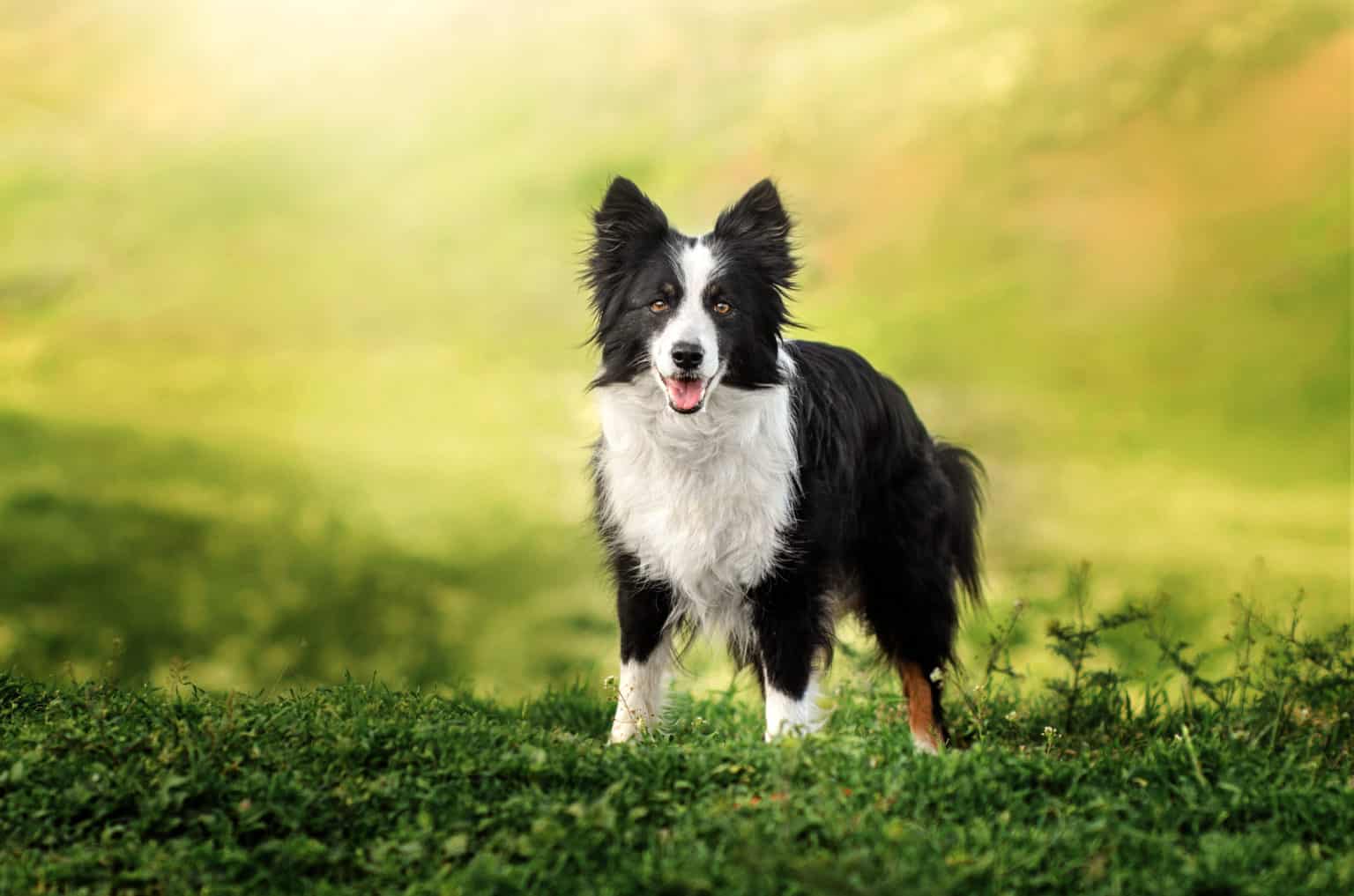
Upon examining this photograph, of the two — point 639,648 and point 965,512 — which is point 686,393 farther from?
point 965,512

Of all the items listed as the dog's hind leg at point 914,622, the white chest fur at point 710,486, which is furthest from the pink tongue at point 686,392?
the dog's hind leg at point 914,622

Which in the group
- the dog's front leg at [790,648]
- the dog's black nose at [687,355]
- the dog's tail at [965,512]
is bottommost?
the dog's front leg at [790,648]

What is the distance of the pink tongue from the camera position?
5508 millimetres

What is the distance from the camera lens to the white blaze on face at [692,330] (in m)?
5.44

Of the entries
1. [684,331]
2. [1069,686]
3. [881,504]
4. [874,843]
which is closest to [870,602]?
[881,504]

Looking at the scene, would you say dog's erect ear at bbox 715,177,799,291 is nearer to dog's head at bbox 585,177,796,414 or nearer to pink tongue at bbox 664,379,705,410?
dog's head at bbox 585,177,796,414

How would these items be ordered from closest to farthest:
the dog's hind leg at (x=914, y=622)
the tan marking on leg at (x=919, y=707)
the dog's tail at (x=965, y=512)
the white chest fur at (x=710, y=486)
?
1. the white chest fur at (x=710, y=486)
2. the tan marking on leg at (x=919, y=707)
3. the dog's hind leg at (x=914, y=622)
4. the dog's tail at (x=965, y=512)

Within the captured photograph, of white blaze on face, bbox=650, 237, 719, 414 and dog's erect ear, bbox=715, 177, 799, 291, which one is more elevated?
dog's erect ear, bbox=715, 177, 799, 291

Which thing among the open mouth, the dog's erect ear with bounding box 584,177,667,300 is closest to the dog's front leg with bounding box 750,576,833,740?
the open mouth

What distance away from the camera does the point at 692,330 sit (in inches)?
215

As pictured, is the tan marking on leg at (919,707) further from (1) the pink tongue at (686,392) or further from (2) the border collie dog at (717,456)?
(1) the pink tongue at (686,392)

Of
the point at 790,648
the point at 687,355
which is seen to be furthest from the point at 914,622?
the point at 687,355

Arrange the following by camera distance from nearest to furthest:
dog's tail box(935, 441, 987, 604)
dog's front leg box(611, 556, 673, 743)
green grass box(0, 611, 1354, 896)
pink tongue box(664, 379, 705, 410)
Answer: green grass box(0, 611, 1354, 896), pink tongue box(664, 379, 705, 410), dog's front leg box(611, 556, 673, 743), dog's tail box(935, 441, 987, 604)

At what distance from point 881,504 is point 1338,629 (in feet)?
7.27
